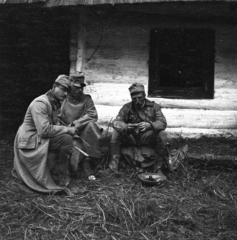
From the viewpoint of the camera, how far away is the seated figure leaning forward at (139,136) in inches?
229

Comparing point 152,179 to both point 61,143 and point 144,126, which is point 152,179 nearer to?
point 144,126

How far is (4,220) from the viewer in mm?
4344

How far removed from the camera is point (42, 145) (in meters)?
5.11

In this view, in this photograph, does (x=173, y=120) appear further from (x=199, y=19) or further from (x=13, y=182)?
(x=13, y=182)

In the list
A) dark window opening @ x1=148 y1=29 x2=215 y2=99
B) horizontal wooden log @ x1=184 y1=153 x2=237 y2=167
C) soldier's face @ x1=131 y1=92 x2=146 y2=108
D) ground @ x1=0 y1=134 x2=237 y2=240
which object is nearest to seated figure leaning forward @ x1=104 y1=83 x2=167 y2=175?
soldier's face @ x1=131 y1=92 x2=146 y2=108

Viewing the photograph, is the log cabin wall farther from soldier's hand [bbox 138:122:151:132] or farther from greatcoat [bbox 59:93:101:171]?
soldier's hand [bbox 138:122:151:132]

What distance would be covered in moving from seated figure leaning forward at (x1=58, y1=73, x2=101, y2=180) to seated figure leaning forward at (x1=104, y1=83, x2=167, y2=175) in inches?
11.5

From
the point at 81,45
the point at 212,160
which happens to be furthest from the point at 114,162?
the point at 81,45

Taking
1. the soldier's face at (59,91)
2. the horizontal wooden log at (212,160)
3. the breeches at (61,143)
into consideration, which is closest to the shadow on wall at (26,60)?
the soldier's face at (59,91)

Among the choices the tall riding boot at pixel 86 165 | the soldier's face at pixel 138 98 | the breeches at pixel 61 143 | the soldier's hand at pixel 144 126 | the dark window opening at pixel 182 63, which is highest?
the dark window opening at pixel 182 63

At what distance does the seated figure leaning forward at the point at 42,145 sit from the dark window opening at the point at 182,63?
2578 mm

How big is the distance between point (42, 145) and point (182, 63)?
11.8 feet

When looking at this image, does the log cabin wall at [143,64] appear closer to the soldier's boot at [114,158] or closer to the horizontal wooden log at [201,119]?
the horizontal wooden log at [201,119]

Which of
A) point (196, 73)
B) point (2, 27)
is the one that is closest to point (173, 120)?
point (196, 73)
